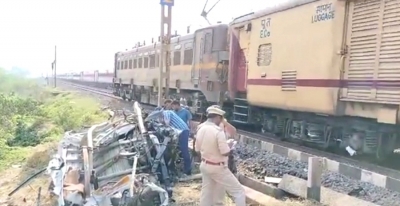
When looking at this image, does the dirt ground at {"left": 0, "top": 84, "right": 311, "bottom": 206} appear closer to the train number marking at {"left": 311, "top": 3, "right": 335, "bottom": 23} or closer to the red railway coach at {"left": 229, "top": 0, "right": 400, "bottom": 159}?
the red railway coach at {"left": 229, "top": 0, "right": 400, "bottom": 159}

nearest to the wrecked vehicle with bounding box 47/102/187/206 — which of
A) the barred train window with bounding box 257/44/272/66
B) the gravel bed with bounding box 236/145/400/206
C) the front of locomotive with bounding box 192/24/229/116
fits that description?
the gravel bed with bounding box 236/145/400/206

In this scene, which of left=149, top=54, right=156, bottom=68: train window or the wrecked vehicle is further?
left=149, top=54, right=156, bottom=68: train window

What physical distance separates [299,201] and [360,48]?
11.0 feet

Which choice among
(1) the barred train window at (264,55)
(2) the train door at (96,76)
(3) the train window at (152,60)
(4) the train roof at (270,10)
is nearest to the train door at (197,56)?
(4) the train roof at (270,10)

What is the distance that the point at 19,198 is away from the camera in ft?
28.6

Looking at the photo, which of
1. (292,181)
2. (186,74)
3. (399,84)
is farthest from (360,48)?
(186,74)

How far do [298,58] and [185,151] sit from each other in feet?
11.7

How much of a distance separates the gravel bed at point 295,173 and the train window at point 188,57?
7.12m

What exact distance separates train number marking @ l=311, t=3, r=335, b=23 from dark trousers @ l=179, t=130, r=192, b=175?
360 centimetres

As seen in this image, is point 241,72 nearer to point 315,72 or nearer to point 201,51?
point 201,51

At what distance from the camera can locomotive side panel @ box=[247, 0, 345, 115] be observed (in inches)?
362

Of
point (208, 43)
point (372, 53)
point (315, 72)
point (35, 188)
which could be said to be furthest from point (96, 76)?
point (372, 53)

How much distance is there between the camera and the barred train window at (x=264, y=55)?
11703mm

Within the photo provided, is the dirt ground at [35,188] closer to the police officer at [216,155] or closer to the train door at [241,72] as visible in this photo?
the police officer at [216,155]
